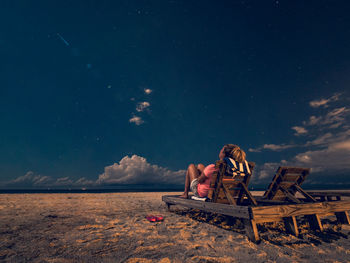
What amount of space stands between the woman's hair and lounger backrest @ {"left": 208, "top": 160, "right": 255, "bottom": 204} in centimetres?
34

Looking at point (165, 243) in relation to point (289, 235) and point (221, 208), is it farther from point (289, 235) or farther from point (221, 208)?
point (289, 235)

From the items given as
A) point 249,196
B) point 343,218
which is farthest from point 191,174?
point 343,218

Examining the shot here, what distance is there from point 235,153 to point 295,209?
4.99ft

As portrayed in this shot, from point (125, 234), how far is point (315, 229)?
4136 millimetres

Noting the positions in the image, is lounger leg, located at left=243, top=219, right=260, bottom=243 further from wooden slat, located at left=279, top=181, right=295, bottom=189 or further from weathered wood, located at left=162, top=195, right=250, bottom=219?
wooden slat, located at left=279, top=181, right=295, bottom=189

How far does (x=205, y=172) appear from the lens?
14.4ft

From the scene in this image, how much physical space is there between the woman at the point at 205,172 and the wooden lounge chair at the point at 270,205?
0.42 metres

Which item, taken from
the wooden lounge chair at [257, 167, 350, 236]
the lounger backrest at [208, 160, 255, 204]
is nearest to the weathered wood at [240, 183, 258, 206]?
the lounger backrest at [208, 160, 255, 204]

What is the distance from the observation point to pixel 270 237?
3293 millimetres

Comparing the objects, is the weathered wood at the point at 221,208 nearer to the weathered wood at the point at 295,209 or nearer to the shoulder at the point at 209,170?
the weathered wood at the point at 295,209

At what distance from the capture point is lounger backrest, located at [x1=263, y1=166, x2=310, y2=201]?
164 inches

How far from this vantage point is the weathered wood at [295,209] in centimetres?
290

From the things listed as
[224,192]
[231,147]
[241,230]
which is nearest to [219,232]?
[241,230]

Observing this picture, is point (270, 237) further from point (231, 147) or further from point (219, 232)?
point (231, 147)
